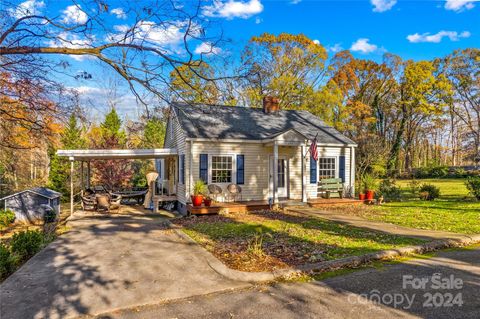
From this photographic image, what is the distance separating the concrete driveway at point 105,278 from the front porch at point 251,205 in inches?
141

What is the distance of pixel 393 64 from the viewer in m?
32.1

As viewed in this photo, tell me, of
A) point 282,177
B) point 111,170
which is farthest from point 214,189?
point 111,170

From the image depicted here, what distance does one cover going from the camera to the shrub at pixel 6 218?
43.7 feet

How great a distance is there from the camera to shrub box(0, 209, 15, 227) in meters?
13.3

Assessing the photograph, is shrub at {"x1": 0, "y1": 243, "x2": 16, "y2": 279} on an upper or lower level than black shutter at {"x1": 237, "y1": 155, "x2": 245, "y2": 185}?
lower

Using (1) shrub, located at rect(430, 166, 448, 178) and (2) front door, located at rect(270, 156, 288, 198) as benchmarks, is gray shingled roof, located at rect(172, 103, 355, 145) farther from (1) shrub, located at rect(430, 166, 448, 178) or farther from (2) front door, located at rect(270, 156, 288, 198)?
(1) shrub, located at rect(430, 166, 448, 178)

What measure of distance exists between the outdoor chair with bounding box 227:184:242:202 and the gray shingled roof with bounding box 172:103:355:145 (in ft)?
7.21

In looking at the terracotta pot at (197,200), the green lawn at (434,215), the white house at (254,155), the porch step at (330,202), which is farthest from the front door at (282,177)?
the terracotta pot at (197,200)

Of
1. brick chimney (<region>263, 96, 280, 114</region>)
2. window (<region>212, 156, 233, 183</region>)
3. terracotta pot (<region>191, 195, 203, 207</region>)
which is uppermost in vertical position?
brick chimney (<region>263, 96, 280, 114</region>)

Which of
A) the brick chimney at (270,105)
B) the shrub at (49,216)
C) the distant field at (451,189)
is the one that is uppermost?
the brick chimney at (270,105)

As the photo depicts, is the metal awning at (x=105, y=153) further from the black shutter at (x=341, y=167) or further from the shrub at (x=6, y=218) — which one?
the black shutter at (x=341, y=167)

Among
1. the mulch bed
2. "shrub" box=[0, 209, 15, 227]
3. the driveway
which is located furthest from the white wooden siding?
the driveway

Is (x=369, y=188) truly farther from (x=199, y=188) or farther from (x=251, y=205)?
(x=199, y=188)

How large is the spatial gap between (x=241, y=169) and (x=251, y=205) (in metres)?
1.99
